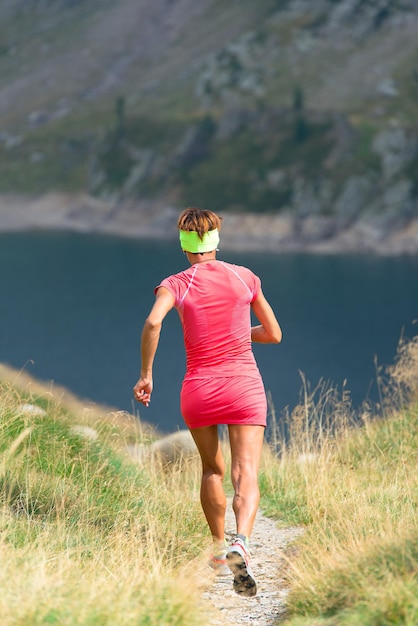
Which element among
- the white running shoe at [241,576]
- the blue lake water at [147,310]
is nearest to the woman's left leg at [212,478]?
the white running shoe at [241,576]

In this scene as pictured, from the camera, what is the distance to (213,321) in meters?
5.83

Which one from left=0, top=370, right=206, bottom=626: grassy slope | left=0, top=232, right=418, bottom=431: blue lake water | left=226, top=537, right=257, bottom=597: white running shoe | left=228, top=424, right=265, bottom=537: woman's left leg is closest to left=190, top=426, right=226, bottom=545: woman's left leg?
left=228, top=424, right=265, bottom=537: woman's left leg

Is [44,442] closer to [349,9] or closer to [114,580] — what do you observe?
[114,580]

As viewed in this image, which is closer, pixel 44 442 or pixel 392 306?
pixel 44 442

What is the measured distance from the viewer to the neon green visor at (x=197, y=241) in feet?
19.7

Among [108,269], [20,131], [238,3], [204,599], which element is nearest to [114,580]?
[204,599]

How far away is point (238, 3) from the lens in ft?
591

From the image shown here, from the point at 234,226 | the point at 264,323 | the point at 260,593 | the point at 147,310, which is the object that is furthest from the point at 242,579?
the point at 234,226

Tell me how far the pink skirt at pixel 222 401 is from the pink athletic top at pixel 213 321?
5cm

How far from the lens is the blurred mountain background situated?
11094 centimetres

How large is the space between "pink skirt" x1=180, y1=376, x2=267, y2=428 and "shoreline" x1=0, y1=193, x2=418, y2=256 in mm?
96839

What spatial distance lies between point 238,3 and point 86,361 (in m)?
136

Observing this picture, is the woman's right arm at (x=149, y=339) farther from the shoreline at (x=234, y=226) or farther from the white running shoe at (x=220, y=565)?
the shoreline at (x=234, y=226)

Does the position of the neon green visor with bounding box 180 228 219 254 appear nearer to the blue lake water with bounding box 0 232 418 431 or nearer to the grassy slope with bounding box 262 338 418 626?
the grassy slope with bounding box 262 338 418 626
